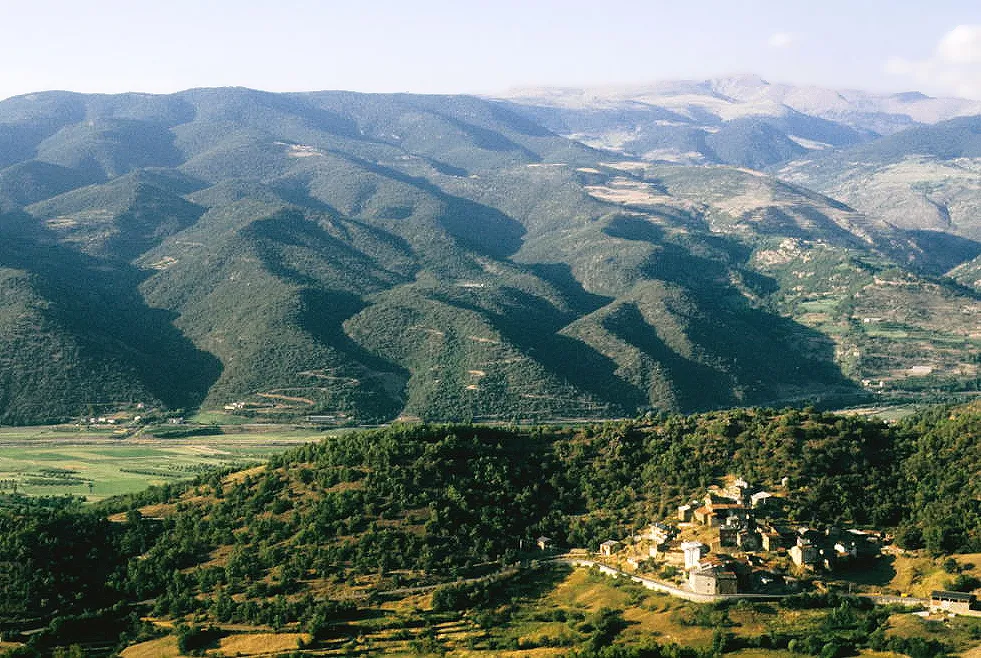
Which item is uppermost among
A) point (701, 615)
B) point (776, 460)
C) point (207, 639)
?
point (776, 460)

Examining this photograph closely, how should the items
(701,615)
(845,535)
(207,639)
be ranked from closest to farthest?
(701,615) < (207,639) < (845,535)

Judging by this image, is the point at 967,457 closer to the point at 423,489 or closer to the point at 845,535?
the point at 845,535

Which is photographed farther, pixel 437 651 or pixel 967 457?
pixel 967 457

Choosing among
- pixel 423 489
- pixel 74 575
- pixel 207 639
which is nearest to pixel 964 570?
pixel 423 489

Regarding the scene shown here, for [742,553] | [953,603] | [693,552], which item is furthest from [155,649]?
[953,603]

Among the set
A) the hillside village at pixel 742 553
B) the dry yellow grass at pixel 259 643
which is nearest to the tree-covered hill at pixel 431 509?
the dry yellow grass at pixel 259 643

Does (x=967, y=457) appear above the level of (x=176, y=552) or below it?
above

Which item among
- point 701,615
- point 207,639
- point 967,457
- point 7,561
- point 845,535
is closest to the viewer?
point 701,615
